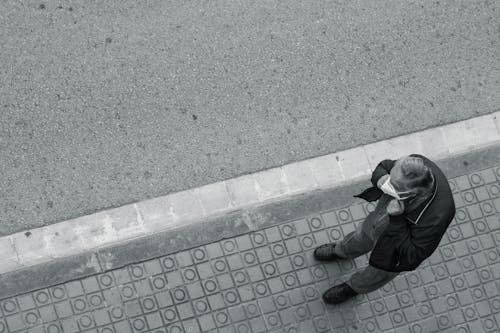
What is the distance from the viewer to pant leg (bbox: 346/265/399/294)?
6.00 m

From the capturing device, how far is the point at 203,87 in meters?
6.98

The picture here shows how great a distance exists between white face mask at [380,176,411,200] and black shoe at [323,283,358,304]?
4.91 ft

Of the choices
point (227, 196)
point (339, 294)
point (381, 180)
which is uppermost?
point (227, 196)

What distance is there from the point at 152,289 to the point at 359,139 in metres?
2.26

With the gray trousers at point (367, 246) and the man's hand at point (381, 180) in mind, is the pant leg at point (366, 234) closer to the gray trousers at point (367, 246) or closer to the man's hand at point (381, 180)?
the gray trousers at point (367, 246)

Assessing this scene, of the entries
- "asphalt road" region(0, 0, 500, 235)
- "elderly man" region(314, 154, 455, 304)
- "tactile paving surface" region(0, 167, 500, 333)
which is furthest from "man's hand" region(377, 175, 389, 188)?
"asphalt road" region(0, 0, 500, 235)

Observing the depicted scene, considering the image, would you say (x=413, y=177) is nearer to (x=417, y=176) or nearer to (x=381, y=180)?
(x=417, y=176)

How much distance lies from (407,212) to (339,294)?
1.52 m

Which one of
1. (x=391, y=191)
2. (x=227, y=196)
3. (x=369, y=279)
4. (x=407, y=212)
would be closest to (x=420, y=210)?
(x=407, y=212)

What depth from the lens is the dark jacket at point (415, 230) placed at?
510 centimetres

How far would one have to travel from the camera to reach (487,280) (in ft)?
22.5

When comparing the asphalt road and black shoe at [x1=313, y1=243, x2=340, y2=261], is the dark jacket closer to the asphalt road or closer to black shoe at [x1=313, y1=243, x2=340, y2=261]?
black shoe at [x1=313, y1=243, x2=340, y2=261]

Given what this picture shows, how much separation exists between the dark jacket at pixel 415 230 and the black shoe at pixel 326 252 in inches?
40.6

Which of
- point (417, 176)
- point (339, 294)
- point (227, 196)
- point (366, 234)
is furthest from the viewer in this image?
point (227, 196)
